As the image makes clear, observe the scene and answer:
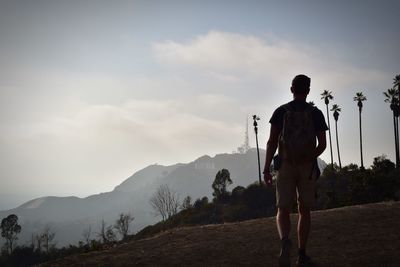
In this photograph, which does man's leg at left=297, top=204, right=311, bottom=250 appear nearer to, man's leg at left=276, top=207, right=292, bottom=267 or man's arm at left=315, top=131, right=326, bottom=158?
man's leg at left=276, top=207, right=292, bottom=267

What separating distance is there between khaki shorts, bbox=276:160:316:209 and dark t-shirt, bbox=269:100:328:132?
19.5 inches

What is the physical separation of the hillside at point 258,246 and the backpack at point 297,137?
5.80 feet

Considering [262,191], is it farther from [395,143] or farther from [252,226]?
[252,226]

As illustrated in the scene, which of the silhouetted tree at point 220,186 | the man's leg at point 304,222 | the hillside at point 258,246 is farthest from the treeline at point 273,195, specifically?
the man's leg at point 304,222

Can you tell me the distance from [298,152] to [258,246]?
294cm

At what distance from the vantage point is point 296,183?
14.9 ft

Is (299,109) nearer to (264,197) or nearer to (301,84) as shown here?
(301,84)

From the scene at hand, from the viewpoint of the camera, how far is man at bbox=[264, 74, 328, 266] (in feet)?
14.7

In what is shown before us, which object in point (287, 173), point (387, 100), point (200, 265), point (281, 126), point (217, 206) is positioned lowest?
point (217, 206)

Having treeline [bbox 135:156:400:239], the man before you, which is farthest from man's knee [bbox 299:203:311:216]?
treeline [bbox 135:156:400:239]

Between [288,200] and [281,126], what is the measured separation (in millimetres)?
950

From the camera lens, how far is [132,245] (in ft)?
25.5

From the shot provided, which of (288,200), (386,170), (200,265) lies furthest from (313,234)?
(386,170)

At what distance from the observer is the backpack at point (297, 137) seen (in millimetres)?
4504
